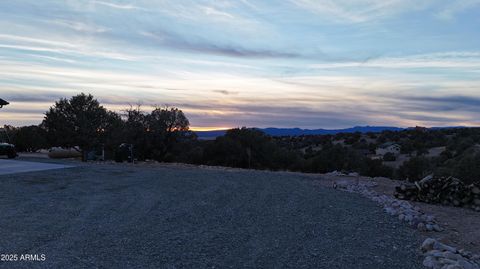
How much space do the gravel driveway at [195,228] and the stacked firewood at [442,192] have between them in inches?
73.3

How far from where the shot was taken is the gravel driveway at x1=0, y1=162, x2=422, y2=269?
22.1ft

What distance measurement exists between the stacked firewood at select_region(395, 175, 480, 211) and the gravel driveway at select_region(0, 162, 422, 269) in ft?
6.11

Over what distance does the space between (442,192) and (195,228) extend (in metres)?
8.92

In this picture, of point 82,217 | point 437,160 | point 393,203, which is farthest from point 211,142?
point 82,217

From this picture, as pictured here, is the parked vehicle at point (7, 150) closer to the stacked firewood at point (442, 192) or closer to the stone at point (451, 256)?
the stacked firewood at point (442, 192)

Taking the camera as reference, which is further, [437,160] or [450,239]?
[437,160]

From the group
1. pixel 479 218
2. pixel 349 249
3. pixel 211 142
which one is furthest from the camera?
pixel 211 142

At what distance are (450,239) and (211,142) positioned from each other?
2804 cm

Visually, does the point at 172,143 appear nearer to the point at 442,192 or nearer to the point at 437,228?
the point at 442,192

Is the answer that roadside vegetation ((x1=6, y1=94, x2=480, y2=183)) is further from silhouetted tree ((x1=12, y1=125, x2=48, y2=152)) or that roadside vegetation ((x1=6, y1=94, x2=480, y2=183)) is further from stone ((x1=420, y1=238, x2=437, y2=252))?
stone ((x1=420, y1=238, x2=437, y2=252))

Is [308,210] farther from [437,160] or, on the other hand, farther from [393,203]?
[437,160]

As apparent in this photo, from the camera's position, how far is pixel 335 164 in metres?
32.3

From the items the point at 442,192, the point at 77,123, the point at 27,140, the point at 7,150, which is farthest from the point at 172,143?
the point at 442,192

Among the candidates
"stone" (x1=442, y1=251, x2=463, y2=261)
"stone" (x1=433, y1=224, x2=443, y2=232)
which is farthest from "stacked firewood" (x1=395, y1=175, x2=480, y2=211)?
"stone" (x1=442, y1=251, x2=463, y2=261)
